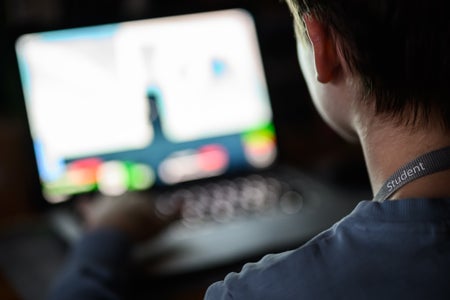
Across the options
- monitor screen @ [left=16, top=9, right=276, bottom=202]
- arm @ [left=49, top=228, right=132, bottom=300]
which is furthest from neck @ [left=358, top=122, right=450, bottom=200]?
monitor screen @ [left=16, top=9, right=276, bottom=202]

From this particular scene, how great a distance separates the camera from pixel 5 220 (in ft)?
4.19

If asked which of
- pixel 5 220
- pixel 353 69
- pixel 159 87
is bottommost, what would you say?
pixel 5 220

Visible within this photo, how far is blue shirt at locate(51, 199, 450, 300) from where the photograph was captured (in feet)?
1.78

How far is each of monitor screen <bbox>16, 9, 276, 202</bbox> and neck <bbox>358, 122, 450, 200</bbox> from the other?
1.94ft

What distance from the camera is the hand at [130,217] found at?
101 cm

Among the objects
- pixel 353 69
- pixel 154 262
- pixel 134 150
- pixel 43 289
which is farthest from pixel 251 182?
pixel 353 69

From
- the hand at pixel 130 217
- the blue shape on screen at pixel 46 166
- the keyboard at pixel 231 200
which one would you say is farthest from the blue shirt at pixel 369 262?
the blue shape on screen at pixel 46 166

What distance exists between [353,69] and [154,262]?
477 millimetres

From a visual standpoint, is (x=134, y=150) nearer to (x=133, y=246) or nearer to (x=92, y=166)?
(x=92, y=166)

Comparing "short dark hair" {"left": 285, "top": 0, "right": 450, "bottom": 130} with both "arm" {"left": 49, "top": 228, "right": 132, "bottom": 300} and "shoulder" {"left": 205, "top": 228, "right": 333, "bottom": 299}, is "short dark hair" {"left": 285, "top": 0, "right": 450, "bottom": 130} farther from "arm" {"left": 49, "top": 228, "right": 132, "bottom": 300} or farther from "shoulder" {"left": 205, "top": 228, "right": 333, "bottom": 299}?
"arm" {"left": 49, "top": 228, "right": 132, "bottom": 300}

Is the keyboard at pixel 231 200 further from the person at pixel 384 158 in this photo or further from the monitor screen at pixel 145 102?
the person at pixel 384 158

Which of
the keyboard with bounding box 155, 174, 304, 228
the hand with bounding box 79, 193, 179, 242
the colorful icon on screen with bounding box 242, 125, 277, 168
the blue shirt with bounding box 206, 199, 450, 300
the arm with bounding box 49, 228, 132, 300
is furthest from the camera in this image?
the colorful icon on screen with bounding box 242, 125, 277, 168

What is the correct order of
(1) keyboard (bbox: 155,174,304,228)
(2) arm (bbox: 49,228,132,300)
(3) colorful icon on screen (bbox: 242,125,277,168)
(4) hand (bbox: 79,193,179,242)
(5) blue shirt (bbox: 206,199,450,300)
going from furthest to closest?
(3) colorful icon on screen (bbox: 242,125,277,168), (1) keyboard (bbox: 155,174,304,228), (4) hand (bbox: 79,193,179,242), (2) arm (bbox: 49,228,132,300), (5) blue shirt (bbox: 206,199,450,300)

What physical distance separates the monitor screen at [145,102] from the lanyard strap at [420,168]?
0.65 metres
